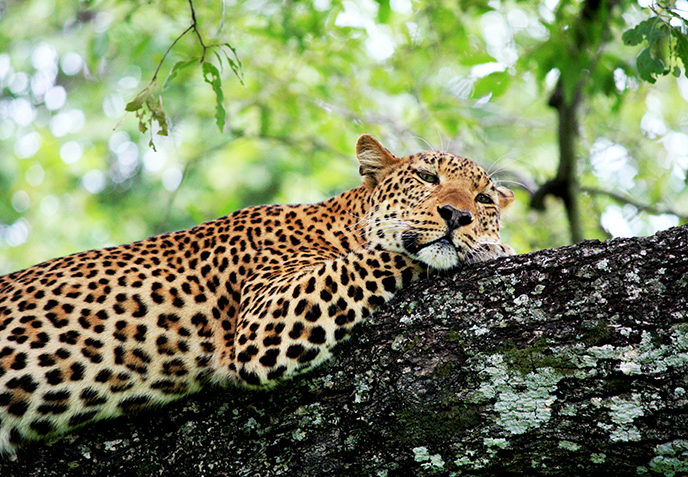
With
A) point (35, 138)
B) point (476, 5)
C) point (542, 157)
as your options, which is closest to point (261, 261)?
point (476, 5)

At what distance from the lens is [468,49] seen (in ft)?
32.0

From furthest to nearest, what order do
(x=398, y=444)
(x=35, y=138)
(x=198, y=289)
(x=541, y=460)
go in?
(x=35, y=138)
(x=198, y=289)
(x=398, y=444)
(x=541, y=460)

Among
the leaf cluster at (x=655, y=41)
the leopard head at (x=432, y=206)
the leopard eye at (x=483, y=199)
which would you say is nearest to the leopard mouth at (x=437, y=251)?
the leopard head at (x=432, y=206)

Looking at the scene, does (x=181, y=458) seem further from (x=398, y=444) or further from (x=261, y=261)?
(x=261, y=261)

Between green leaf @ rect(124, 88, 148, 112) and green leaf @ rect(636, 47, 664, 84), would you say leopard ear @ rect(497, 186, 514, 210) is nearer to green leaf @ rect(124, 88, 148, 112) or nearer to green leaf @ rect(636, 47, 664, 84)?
green leaf @ rect(636, 47, 664, 84)

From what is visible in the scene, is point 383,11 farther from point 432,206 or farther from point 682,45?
point 682,45

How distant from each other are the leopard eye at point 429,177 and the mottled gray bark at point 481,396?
5.56 feet

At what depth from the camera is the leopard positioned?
15.4ft

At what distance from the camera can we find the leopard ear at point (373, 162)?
21.1 ft

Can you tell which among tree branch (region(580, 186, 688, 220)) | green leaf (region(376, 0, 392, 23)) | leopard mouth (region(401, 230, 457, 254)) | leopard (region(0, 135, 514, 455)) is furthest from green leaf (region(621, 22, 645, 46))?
tree branch (region(580, 186, 688, 220))

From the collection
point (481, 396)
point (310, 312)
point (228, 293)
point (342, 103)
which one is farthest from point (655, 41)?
point (342, 103)

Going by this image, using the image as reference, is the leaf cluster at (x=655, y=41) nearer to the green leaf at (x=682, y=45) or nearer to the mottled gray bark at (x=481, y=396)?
the green leaf at (x=682, y=45)

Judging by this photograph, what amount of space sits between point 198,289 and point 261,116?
6069mm

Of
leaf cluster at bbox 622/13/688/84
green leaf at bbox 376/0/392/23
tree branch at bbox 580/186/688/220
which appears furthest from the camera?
tree branch at bbox 580/186/688/220
